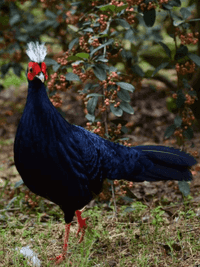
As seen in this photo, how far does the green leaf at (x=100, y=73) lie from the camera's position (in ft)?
10.3

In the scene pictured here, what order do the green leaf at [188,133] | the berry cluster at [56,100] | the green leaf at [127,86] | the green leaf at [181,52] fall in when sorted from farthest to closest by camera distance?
the green leaf at [188,133] < the berry cluster at [56,100] < the green leaf at [181,52] < the green leaf at [127,86]

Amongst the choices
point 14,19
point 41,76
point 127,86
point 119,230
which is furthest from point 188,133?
point 14,19

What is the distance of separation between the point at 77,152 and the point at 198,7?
3.47m

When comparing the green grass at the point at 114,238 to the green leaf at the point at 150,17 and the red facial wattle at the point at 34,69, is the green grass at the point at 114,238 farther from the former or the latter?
the green leaf at the point at 150,17

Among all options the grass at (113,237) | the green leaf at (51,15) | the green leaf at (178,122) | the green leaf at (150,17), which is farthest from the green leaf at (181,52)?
the green leaf at (51,15)

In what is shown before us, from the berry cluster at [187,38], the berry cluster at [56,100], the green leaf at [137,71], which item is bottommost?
the berry cluster at [56,100]

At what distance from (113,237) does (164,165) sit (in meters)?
0.77

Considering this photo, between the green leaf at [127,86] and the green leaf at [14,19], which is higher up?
the green leaf at [14,19]

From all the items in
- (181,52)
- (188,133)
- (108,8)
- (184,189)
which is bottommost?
(184,189)

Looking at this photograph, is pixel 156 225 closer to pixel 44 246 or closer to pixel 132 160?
pixel 132 160

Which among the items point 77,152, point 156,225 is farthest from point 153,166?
point 77,152

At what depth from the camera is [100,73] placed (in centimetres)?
316

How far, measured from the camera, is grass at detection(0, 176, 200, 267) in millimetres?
2738

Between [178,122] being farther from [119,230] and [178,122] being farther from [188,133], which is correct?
[119,230]
